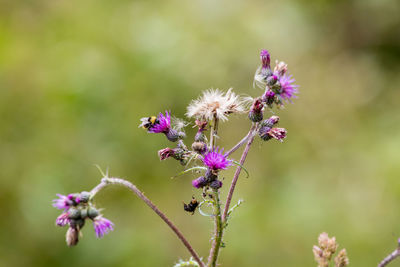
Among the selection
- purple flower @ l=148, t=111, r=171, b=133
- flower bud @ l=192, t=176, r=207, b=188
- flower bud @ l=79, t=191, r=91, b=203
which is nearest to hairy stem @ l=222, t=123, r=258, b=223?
flower bud @ l=192, t=176, r=207, b=188

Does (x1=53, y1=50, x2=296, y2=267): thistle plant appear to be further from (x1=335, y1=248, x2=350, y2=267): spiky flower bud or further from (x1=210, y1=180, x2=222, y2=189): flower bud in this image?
(x1=335, y1=248, x2=350, y2=267): spiky flower bud

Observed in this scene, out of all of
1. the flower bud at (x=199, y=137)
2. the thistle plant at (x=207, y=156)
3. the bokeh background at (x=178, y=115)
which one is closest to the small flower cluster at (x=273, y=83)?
the thistle plant at (x=207, y=156)

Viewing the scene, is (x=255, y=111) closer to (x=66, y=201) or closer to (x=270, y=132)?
(x=270, y=132)

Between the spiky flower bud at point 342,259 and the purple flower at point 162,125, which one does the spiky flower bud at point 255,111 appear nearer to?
the purple flower at point 162,125

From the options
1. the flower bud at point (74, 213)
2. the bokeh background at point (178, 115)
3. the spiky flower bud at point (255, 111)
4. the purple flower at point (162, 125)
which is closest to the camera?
the flower bud at point (74, 213)

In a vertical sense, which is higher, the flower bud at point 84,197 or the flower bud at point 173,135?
the flower bud at point 173,135

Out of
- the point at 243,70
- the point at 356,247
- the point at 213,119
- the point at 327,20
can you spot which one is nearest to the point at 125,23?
the point at 243,70
